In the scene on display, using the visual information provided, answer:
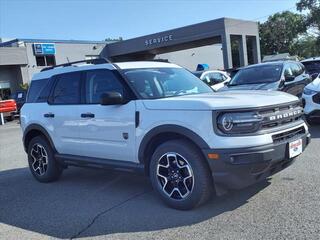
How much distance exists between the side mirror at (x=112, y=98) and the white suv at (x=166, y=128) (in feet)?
0.04

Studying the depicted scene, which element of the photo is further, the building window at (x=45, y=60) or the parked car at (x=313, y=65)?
the building window at (x=45, y=60)

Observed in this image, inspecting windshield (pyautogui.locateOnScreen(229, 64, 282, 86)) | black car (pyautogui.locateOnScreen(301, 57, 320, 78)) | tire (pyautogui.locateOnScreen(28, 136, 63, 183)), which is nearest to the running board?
tire (pyautogui.locateOnScreen(28, 136, 63, 183))

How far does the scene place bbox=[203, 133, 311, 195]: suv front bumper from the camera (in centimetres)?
470

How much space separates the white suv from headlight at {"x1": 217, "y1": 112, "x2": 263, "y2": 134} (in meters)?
0.01

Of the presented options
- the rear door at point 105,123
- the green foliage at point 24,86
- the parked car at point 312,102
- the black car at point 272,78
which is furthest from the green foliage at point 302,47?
the rear door at point 105,123

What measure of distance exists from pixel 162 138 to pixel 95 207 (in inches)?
51.1

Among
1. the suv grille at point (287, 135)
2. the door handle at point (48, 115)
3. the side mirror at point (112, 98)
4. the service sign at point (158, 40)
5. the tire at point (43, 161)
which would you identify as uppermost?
the service sign at point (158, 40)

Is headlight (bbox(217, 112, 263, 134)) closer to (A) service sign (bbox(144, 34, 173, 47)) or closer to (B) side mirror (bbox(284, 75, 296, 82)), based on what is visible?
(B) side mirror (bbox(284, 75, 296, 82))

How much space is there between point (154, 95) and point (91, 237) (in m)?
2.05

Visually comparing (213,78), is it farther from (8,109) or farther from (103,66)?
(8,109)

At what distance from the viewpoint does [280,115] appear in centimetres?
513

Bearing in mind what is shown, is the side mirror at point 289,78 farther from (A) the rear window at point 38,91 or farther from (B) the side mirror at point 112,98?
(B) the side mirror at point 112,98

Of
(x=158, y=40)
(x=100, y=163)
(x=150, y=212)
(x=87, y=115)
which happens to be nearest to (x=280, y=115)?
(x=150, y=212)

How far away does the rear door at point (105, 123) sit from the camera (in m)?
5.77
